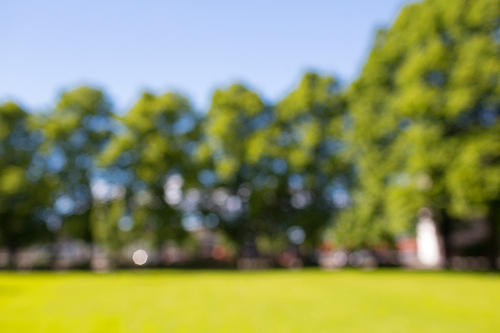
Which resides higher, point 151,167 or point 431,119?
point 431,119

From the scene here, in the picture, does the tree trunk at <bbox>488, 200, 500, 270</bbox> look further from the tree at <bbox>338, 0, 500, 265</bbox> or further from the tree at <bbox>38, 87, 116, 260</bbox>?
the tree at <bbox>38, 87, 116, 260</bbox>

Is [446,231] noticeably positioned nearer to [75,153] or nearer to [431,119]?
[431,119]

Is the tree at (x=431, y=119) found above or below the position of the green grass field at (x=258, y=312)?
above

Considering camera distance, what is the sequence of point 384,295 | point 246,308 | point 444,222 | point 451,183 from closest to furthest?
point 246,308
point 384,295
point 451,183
point 444,222

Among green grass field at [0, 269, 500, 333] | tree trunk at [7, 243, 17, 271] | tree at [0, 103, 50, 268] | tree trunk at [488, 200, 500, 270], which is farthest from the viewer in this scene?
tree at [0, 103, 50, 268]

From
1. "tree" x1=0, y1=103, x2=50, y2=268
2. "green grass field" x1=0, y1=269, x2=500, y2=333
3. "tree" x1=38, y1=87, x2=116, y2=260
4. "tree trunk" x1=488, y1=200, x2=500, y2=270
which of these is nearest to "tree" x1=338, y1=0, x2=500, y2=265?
"tree trunk" x1=488, y1=200, x2=500, y2=270

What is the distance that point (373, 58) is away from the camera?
93.8ft

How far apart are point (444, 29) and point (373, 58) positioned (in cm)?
580

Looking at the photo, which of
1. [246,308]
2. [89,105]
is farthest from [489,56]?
[89,105]

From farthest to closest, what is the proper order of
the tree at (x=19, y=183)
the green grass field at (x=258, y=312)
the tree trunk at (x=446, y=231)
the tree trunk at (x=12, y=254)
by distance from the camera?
the tree at (x=19, y=183) < the tree trunk at (x=12, y=254) < the tree trunk at (x=446, y=231) < the green grass field at (x=258, y=312)

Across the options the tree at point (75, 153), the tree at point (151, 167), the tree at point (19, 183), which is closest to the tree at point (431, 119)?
the tree at point (151, 167)

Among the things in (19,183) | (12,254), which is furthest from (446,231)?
(12,254)

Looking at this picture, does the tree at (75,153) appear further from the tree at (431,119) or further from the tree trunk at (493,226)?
the tree trunk at (493,226)

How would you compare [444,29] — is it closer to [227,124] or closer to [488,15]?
[488,15]
